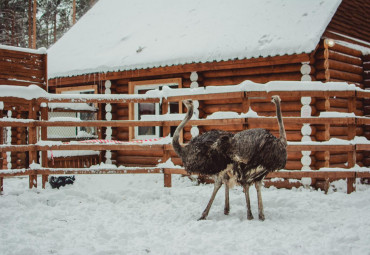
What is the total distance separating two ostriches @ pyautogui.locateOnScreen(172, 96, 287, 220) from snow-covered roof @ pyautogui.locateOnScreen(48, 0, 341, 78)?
4082mm

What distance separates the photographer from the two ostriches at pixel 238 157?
457 cm

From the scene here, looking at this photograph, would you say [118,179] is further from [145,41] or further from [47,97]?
[145,41]

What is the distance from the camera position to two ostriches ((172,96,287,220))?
4566mm

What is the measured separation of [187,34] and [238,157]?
7.30 m

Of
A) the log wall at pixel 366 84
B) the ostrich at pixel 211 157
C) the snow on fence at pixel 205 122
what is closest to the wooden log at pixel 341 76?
the log wall at pixel 366 84

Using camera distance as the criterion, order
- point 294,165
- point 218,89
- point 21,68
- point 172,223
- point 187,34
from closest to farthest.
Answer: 1. point 172,223
2. point 218,89
3. point 294,165
4. point 21,68
5. point 187,34

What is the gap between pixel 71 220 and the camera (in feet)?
16.0

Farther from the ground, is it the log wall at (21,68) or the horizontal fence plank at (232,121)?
the log wall at (21,68)

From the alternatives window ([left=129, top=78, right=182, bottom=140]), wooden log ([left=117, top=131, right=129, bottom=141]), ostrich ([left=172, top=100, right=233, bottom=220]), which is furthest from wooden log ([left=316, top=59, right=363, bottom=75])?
wooden log ([left=117, top=131, right=129, bottom=141])

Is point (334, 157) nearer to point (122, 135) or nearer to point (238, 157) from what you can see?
point (238, 157)

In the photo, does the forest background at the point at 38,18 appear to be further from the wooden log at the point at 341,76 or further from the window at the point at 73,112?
the wooden log at the point at 341,76

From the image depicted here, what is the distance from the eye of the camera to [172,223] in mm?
4719

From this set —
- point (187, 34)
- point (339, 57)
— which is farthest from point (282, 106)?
point (187, 34)

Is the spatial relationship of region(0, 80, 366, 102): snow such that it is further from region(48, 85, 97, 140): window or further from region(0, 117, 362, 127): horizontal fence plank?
region(48, 85, 97, 140): window
